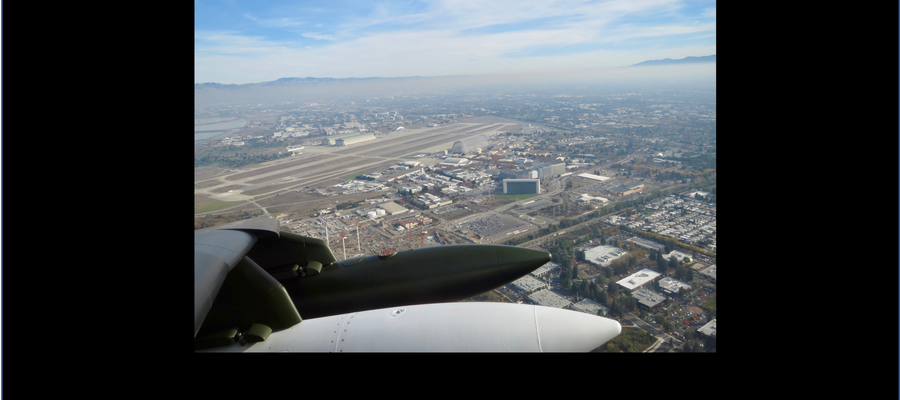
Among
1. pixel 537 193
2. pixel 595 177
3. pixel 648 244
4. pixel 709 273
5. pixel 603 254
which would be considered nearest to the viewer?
pixel 709 273

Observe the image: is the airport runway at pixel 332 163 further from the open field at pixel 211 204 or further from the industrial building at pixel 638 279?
the industrial building at pixel 638 279

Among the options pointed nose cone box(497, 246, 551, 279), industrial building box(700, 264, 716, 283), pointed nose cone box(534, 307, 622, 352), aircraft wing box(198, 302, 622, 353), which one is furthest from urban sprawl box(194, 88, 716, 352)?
pointed nose cone box(497, 246, 551, 279)

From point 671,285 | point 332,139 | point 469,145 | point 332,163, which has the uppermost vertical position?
point 332,139

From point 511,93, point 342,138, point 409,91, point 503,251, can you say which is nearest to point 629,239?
point 503,251

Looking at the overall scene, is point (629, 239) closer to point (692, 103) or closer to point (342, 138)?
point (692, 103)

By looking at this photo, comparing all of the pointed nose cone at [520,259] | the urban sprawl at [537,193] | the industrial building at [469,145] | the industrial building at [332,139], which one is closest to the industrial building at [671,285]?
the urban sprawl at [537,193]

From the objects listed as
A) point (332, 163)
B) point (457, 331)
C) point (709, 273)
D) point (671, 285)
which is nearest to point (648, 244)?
point (671, 285)

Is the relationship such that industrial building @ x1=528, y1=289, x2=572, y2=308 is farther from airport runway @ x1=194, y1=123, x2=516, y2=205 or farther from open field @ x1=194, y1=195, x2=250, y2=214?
airport runway @ x1=194, y1=123, x2=516, y2=205

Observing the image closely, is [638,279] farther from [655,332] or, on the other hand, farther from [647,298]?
[655,332]
